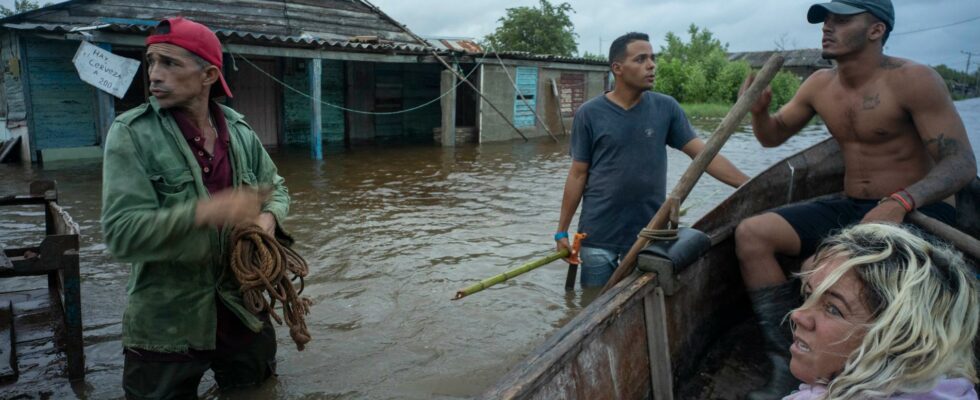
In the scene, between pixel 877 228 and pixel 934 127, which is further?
pixel 934 127

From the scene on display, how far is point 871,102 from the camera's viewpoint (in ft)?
10.3

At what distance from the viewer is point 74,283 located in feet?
10.1

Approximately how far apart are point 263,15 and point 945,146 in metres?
13.3

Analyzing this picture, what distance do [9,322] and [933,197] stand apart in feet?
15.6

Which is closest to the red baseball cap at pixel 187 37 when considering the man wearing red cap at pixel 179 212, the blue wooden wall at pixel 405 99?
the man wearing red cap at pixel 179 212

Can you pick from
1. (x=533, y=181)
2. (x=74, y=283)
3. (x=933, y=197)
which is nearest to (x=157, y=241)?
(x=74, y=283)

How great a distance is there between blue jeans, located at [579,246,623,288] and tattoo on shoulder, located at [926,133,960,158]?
1.54 metres

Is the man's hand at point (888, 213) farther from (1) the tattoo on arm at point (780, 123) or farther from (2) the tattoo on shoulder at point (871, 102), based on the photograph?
Answer: (1) the tattoo on arm at point (780, 123)

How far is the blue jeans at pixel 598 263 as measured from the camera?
140 inches

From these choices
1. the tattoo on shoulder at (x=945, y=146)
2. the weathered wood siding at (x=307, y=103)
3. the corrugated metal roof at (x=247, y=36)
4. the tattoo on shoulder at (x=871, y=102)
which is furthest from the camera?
the weathered wood siding at (x=307, y=103)

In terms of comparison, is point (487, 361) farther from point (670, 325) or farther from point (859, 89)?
point (859, 89)

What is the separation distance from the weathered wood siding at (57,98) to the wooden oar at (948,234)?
41.1 ft

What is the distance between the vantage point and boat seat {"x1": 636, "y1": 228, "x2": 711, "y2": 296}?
8.64 ft

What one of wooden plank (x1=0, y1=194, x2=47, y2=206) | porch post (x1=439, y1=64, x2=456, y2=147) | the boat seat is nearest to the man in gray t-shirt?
the boat seat
